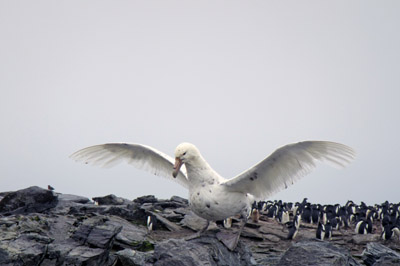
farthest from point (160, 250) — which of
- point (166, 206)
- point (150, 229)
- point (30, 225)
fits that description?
point (166, 206)

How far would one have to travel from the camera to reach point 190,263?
7.30 meters

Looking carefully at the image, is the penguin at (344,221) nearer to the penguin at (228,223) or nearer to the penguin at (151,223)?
the penguin at (228,223)

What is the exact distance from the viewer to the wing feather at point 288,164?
707cm

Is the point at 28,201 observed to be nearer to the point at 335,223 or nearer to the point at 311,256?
the point at 311,256

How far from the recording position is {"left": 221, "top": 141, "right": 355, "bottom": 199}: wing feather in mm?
7074

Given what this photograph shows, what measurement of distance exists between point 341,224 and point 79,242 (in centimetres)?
1565

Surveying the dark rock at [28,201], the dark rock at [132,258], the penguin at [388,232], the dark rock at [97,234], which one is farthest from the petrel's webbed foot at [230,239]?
the penguin at [388,232]

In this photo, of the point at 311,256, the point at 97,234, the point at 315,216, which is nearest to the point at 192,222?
the point at 97,234

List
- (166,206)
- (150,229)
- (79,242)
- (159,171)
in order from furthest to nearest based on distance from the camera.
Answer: (166,206)
(150,229)
(159,171)
(79,242)

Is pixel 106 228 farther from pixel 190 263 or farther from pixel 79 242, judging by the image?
pixel 190 263

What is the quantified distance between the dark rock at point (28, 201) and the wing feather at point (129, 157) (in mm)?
4842

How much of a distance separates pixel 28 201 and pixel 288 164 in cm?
920

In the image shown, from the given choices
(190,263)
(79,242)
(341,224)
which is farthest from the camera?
(341,224)

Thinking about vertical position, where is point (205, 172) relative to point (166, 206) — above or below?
above
